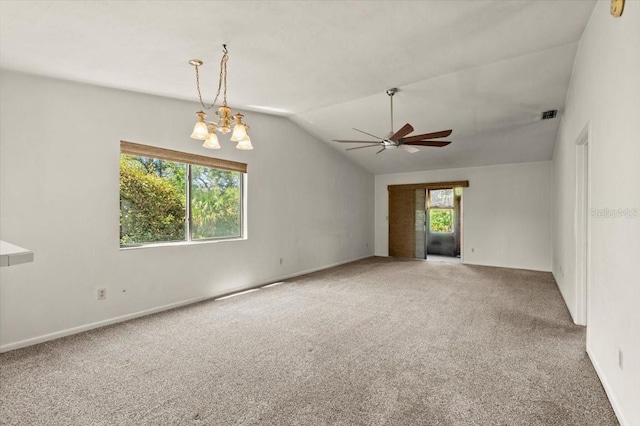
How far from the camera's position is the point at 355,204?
316 inches

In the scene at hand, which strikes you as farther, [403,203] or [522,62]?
[403,203]

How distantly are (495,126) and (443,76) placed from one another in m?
2.19

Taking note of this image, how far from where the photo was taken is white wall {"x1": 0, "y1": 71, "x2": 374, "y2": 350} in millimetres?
2895

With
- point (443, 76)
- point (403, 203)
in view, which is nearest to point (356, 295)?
point (443, 76)

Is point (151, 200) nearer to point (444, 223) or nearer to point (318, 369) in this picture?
point (318, 369)

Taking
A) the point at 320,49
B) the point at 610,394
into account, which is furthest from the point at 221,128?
the point at 610,394

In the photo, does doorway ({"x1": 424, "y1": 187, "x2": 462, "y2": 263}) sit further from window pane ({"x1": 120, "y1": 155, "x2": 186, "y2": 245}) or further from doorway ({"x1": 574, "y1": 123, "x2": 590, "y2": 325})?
window pane ({"x1": 120, "y1": 155, "x2": 186, "y2": 245})

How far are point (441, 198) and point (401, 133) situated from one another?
6.58 meters

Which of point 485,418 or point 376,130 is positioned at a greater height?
point 376,130

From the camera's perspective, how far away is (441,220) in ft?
32.5

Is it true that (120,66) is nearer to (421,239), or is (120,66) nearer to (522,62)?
(522,62)

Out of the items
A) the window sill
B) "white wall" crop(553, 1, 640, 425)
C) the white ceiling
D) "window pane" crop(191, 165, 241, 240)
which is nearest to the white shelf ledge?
the white ceiling

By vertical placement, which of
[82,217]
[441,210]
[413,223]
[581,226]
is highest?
[441,210]

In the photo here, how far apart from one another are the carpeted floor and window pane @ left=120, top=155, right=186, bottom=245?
101 centimetres
